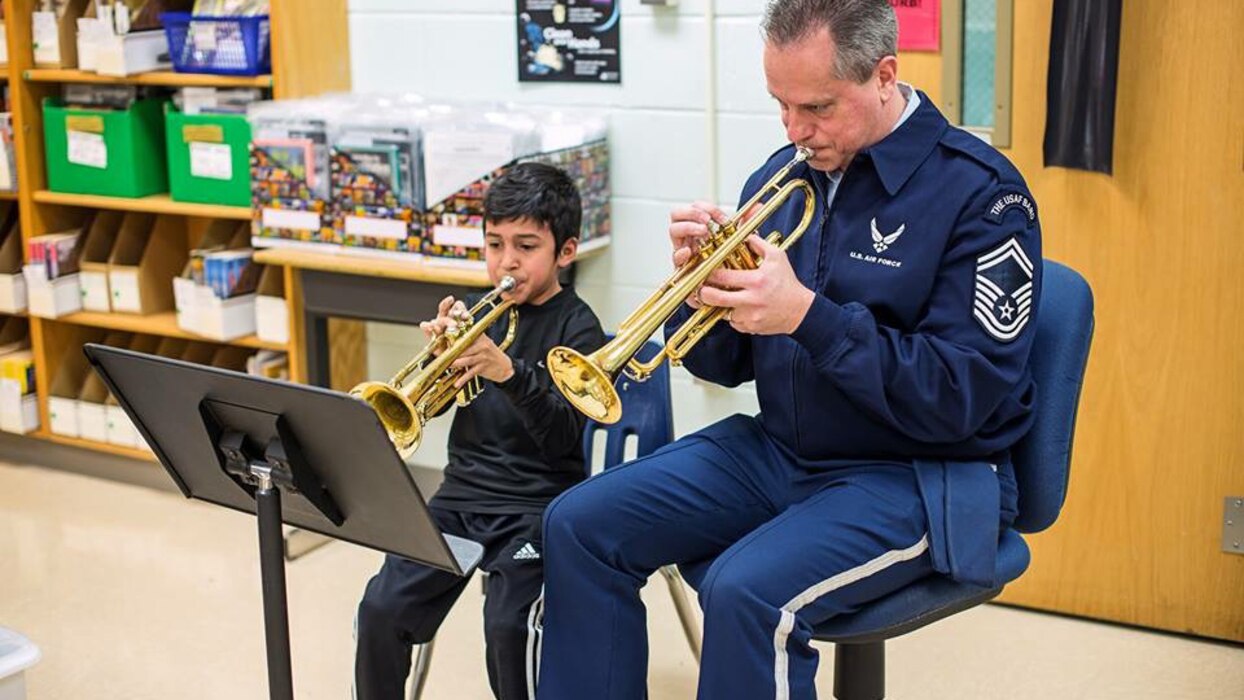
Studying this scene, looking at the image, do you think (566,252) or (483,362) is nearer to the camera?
(483,362)

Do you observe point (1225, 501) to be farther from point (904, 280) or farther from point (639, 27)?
point (639, 27)

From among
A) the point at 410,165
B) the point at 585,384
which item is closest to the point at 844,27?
the point at 585,384

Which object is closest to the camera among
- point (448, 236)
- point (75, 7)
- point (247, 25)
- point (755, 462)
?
point (755, 462)

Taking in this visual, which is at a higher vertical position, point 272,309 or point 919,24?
point 919,24

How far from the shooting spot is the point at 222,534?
406 centimetres

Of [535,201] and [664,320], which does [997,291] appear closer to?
[664,320]

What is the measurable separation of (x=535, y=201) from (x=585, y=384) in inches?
23.7

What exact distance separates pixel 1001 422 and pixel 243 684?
1.69m

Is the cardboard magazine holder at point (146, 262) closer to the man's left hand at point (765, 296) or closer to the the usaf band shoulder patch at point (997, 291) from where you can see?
the man's left hand at point (765, 296)

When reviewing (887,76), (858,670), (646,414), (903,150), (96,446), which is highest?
(887,76)

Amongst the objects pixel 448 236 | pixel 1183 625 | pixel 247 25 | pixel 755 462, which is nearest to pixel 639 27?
pixel 448 236

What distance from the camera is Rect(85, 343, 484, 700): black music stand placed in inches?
78.3

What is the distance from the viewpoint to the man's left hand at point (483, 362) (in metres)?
2.52

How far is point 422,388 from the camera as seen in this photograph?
251 centimetres
